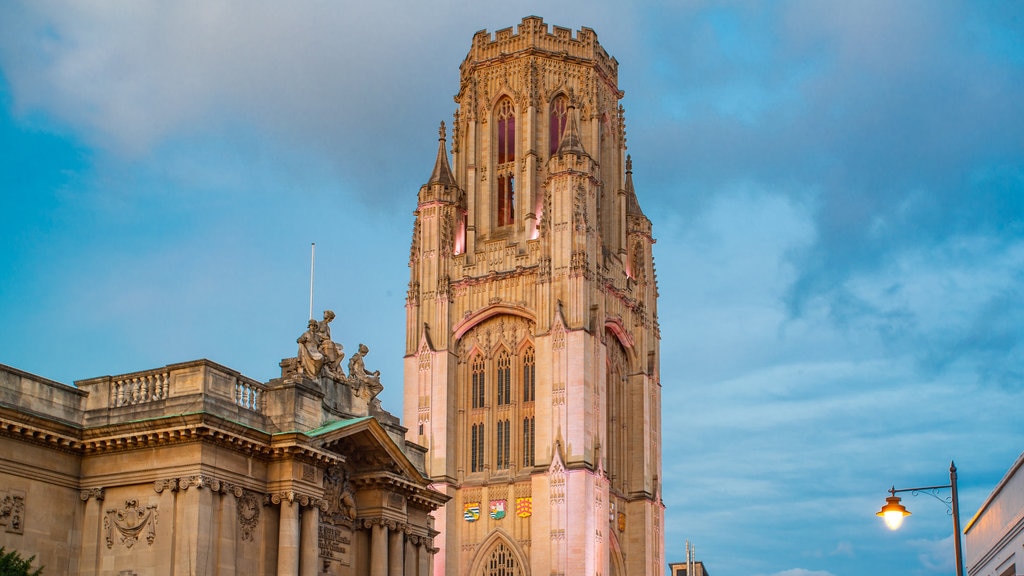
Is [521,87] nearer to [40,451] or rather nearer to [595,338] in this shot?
[595,338]

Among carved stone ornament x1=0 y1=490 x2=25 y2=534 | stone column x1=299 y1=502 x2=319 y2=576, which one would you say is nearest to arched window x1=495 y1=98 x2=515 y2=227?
stone column x1=299 y1=502 x2=319 y2=576

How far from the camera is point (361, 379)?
48031mm

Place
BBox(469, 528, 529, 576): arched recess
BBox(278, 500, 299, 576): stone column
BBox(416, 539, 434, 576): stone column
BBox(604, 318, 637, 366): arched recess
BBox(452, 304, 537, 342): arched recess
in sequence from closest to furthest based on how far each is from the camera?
BBox(278, 500, 299, 576): stone column, BBox(416, 539, 434, 576): stone column, BBox(469, 528, 529, 576): arched recess, BBox(452, 304, 537, 342): arched recess, BBox(604, 318, 637, 366): arched recess

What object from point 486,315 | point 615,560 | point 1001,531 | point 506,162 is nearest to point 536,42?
point 506,162

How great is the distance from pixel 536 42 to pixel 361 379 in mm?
53435

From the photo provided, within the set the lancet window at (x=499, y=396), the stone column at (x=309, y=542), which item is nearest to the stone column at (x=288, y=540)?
the stone column at (x=309, y=542)

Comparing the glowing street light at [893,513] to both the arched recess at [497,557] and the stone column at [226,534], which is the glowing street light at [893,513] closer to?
the stone column at [226,534]

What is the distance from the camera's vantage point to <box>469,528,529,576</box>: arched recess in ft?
287

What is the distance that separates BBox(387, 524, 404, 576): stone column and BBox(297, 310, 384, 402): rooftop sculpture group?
14.8 ft

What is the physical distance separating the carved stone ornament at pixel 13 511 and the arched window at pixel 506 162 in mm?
59991

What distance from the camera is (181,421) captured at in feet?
127

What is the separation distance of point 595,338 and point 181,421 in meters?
52.2

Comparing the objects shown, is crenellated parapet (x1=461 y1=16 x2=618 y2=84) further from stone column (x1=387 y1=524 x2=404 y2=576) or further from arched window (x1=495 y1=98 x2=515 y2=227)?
stone column (x1=387 y1=524 x2=404 y2=576)

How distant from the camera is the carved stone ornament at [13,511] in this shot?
37875 millimetres
